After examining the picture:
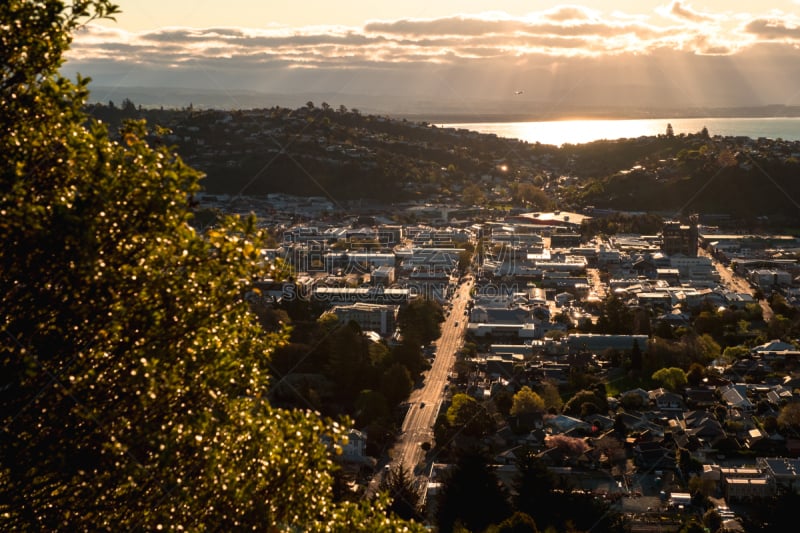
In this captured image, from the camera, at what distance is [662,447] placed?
12133 mm

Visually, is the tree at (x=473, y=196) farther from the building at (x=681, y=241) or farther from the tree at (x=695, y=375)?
the tree at (x=695, y=375)

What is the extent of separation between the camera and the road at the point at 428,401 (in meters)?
12.2

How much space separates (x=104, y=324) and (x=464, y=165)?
47.4 metres

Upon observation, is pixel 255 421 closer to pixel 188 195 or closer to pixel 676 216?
pixel 188 195

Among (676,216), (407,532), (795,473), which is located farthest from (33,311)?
(676,216)

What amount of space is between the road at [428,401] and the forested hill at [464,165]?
64.0 feet

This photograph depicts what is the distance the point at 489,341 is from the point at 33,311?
1563cm

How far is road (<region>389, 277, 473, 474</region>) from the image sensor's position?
12.2 meters

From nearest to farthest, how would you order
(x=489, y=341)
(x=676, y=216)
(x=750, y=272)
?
(x=489, y=341), (x=750, y=272), (x=676, y=216)

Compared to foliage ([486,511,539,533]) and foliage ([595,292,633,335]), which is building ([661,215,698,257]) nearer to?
foliage ([595,292,633,335])

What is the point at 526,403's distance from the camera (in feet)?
44.1

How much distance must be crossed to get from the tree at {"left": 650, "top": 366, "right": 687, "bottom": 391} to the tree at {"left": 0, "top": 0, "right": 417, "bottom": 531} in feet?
41.2

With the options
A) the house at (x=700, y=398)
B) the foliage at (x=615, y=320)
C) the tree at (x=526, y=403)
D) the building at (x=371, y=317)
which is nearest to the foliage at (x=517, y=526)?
the tree at (x=526, y=403)

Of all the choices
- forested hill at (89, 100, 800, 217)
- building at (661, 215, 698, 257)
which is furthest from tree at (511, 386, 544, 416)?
forested hill at (89, 100, 800, 217)
